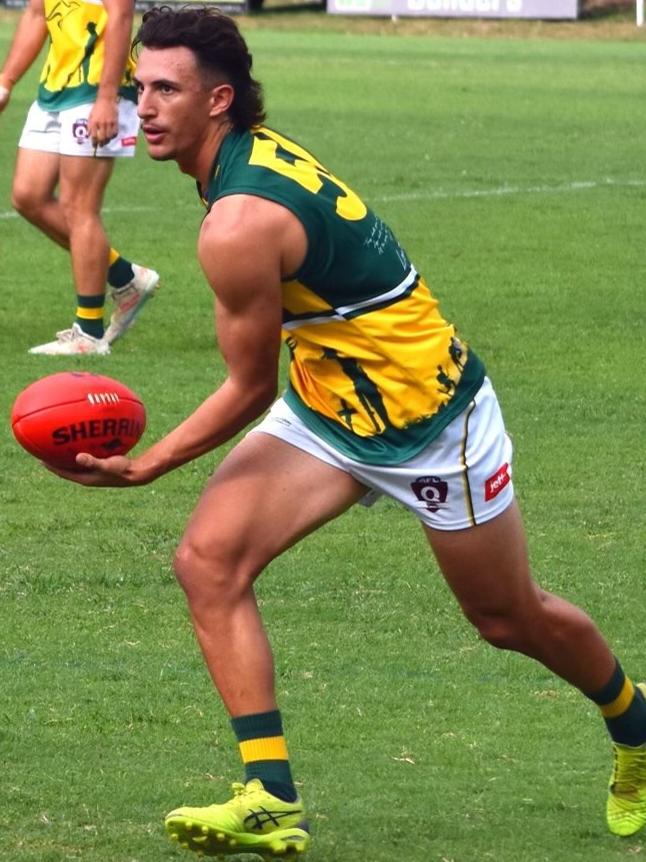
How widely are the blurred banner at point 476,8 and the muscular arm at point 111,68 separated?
31.9m

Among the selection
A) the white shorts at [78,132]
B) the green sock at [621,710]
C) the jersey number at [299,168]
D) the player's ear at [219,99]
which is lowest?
the white shorts at [78,132]

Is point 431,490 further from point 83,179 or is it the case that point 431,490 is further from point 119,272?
point 119,272

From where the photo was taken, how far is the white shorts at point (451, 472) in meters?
5.21

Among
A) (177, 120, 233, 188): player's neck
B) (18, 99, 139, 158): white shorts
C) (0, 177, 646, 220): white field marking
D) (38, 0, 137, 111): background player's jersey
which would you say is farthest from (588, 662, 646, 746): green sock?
(0, 177, 646, 220): white field marking

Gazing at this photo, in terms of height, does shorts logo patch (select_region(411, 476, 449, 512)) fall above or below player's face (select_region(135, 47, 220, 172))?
below

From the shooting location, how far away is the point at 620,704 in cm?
552

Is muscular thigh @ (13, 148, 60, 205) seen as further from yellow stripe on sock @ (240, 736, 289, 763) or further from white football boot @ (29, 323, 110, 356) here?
yellow stripe on sock @ (240, 736, 289, 763)

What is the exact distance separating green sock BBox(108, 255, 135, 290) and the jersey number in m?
6.46

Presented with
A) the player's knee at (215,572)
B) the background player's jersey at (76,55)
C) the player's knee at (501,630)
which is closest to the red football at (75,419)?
the player's knee at (215,572)

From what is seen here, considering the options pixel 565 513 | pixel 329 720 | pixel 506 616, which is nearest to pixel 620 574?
pixel 565 513

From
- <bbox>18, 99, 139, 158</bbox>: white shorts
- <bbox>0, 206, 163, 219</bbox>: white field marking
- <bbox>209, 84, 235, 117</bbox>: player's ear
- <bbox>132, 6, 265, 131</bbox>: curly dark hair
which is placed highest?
<bbox>132, 6, 265, 131</bbox>: curly dark hair

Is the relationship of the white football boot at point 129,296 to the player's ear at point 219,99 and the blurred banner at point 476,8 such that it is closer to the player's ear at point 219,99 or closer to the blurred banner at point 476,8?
the player's ear at point 219,99

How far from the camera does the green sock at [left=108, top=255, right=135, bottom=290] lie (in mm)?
11688

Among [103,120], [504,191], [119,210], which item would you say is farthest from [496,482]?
[504,191]
